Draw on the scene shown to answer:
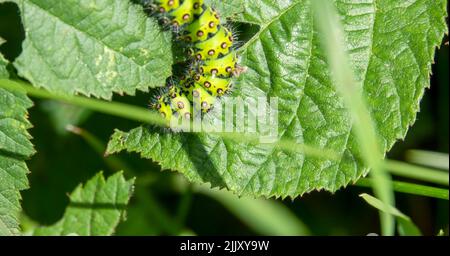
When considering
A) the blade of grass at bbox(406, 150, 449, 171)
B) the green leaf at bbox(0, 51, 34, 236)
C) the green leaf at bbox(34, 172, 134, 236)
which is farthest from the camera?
the blade of grass at bbox(406, 150, 449, 171)

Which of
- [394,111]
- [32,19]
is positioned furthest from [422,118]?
[32,19]

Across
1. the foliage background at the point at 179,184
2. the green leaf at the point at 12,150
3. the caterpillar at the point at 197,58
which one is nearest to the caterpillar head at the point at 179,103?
the caterpillar at the point at 197,58

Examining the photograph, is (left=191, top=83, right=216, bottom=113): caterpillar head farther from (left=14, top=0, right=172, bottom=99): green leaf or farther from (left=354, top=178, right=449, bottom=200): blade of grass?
(left=354, top=178, right=449, bottom=200): blade of grass

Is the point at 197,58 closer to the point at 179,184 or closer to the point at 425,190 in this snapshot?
the point at 425,190

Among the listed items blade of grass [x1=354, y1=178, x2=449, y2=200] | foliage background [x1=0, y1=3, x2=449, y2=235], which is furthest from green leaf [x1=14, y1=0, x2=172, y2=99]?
foliage background [x1=0, y1=3, x2=449, y2=235]

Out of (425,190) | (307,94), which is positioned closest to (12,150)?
(307,94)

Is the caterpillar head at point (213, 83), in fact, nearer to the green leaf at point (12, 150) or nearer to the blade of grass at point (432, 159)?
the green leaf at point (12, 150)
